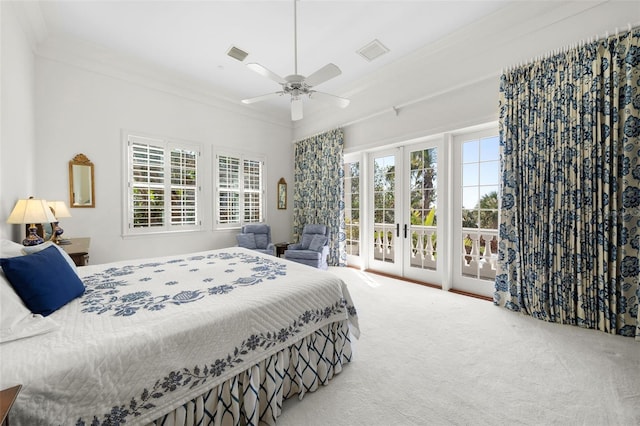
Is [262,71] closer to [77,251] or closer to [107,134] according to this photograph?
[77,251]

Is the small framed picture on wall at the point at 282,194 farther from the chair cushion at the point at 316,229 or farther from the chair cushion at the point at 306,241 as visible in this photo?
the chair cushion at the point at 306,241

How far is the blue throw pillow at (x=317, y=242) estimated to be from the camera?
4711 millimetres

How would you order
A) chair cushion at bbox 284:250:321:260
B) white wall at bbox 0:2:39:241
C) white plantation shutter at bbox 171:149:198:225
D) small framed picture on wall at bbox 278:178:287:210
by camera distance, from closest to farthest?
white wall at bbox 0:2:39:241 < white plantation shutter at bbox 171:149:198:225 < chair cushion at bbox 284:250:321:260 < small framed picture on wall at bbox 278:178:287:210

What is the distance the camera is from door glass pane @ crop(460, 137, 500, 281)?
336 centimetres

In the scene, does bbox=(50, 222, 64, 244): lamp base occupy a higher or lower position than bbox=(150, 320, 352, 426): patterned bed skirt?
higher

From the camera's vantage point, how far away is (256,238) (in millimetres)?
4969

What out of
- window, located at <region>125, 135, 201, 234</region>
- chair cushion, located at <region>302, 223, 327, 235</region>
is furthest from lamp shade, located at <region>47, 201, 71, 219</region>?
chair cushion, located at <region>302, 223, 327, 235</region>

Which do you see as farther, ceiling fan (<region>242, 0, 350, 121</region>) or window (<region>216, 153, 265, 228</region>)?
window (<region>216, 153, 265, 228</region>)

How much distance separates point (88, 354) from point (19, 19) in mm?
3723

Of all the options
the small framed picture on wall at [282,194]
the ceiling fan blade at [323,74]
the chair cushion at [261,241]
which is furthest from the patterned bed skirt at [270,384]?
the small framed picture on wall at [282,194]

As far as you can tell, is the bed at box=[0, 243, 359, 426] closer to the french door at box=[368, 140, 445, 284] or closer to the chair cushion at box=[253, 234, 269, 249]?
the french door at box=[368, 140, 445, 284]

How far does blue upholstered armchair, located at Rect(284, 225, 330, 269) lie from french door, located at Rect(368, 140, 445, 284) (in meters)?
0.84

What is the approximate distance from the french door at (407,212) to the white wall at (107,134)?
2890 millimetres

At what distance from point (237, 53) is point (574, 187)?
13.7 ft
